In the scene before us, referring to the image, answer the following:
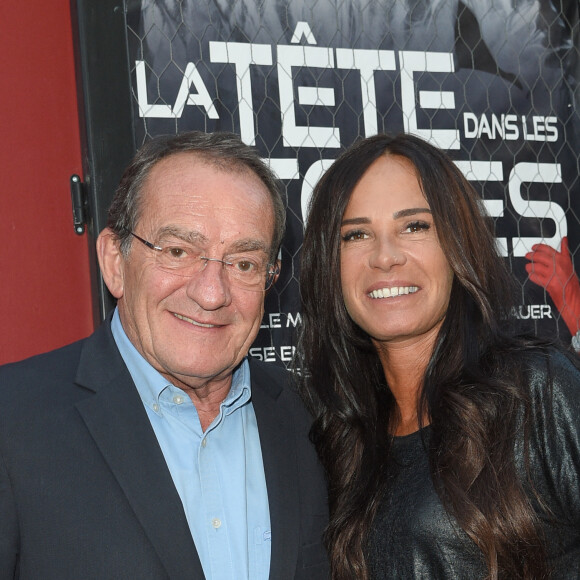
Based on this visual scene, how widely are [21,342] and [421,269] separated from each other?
1.09 meters

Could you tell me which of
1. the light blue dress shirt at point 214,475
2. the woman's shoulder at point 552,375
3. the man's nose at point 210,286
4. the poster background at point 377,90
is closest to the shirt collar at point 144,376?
the light blue dress shirt at point 214,475

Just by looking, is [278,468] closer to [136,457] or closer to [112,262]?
[136,457]

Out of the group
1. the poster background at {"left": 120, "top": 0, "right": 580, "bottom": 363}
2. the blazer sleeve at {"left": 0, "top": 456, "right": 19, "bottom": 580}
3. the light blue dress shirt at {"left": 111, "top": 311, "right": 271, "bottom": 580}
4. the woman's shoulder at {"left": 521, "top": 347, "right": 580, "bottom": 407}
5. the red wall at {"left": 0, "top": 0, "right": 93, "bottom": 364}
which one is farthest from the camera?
the poster background at {"left": 120, "top": 0, "right": 580, "bottom": 363}

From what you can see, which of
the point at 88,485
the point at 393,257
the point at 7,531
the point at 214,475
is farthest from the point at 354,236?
the point at 7,531

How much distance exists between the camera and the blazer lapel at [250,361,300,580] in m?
1.35

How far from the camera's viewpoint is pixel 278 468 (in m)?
1.46

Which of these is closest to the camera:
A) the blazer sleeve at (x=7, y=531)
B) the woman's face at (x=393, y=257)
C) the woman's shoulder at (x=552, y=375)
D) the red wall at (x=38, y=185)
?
the blazer sleeve at (x=7, y=531)

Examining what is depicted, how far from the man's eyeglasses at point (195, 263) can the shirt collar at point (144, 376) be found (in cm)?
16

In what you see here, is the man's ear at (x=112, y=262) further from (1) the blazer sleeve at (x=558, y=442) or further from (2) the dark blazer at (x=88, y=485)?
(1) the blazer sleeve at (x=558, y=442)

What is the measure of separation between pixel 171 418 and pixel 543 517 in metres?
0.69

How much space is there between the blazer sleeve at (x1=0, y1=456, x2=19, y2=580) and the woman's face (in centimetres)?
79

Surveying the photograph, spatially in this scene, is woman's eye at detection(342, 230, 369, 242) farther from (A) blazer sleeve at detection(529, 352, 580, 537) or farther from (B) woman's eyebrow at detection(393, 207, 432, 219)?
(A) blazer sleeve at detection(529, 352, 580, 537)

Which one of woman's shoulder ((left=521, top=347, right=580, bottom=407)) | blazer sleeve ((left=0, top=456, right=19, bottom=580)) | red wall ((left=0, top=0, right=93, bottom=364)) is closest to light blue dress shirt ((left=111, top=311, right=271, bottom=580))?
blazer sleeve ((left=0, top=456, right=19, bottom=580))

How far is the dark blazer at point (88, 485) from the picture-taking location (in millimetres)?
1151
